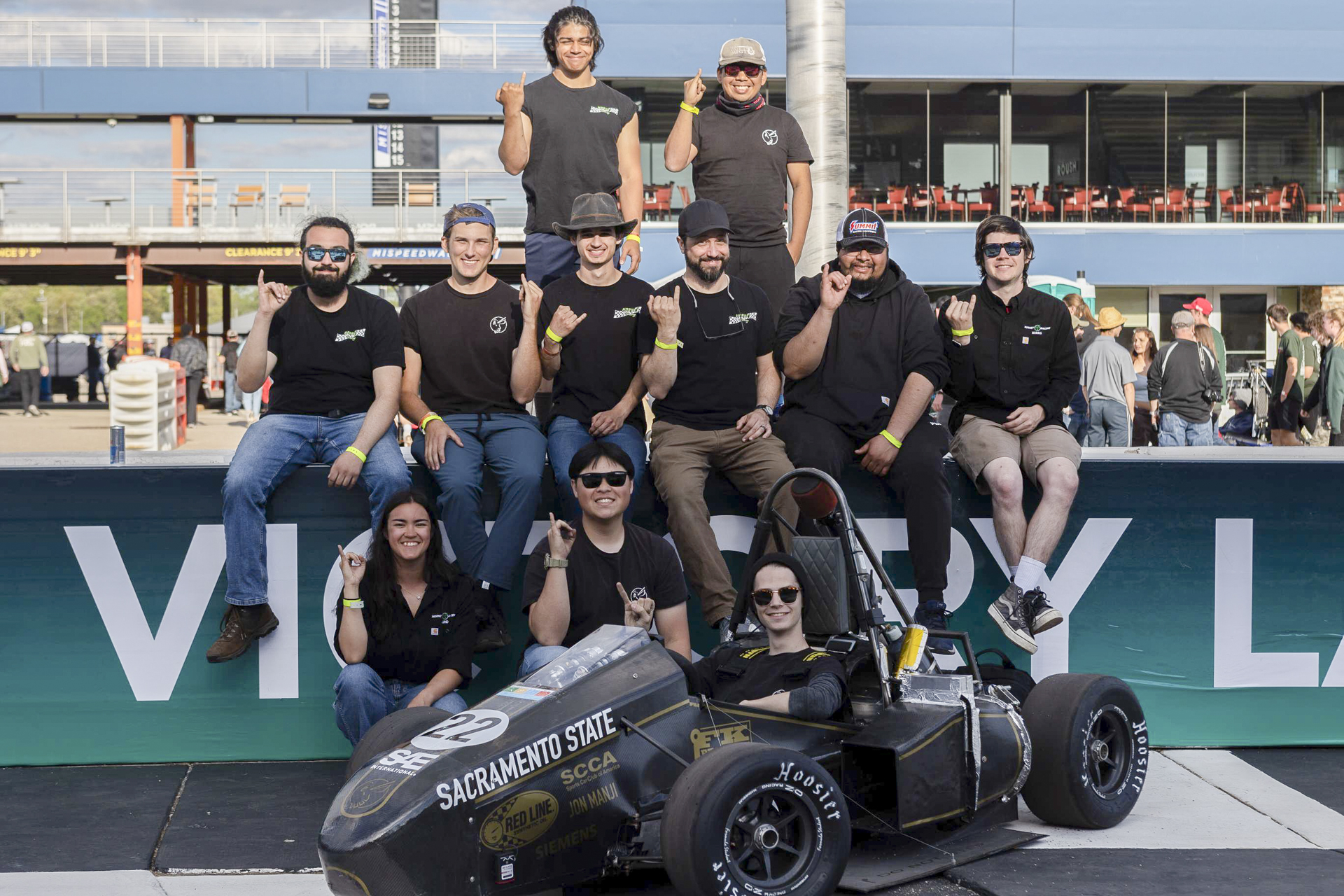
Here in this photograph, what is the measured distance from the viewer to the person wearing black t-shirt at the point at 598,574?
18.0 ft

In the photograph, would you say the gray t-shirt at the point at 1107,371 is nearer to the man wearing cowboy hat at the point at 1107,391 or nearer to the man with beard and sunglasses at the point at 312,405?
the man wearing cowboy hat at the point at 1107,391

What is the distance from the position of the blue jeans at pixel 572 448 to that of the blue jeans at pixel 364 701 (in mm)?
1033

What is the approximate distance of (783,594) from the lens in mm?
5031

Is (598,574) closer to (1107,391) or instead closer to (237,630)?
(237,630)

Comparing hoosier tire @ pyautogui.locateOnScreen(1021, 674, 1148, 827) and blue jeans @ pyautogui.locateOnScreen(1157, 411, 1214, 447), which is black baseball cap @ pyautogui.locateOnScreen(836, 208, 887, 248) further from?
blue jeans @ pyautogui.locateOnScreen(1157, 411, 1214, 447)

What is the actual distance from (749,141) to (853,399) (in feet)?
5.79

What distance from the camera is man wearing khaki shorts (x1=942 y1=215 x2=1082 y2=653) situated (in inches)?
248

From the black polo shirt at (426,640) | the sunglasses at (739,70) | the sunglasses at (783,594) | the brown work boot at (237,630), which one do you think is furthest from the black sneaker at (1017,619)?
the brown work boot at (237,630)

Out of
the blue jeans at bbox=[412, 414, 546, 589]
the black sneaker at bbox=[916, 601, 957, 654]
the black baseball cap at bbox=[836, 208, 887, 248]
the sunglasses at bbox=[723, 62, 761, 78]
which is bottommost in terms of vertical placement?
the black sneaker at bbox=[916, 601, 957, 654]

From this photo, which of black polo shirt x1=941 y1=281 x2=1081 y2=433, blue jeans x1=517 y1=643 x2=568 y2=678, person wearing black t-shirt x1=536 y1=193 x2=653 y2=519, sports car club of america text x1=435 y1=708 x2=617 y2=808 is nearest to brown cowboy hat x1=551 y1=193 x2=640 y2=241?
person wearing black t-shirt x1=536 y1=193 x2=653 y2=519

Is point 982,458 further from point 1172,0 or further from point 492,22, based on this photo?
point 492,22

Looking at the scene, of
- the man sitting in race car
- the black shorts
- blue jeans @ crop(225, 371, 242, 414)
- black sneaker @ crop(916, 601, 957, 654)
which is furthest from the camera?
blue jeans @ crop(225, 371, 242, 414)

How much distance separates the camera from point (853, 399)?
636 centimetres

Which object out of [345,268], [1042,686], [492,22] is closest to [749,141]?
[345,268]
